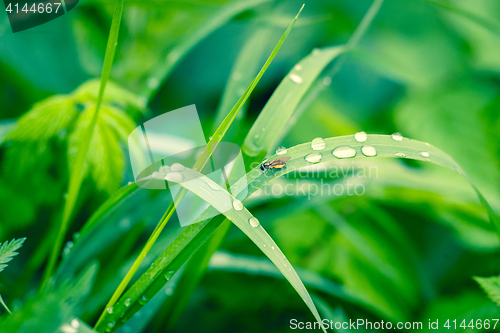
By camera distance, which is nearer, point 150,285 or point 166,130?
point 150,285

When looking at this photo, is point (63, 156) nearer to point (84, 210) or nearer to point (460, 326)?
point (84, 210)

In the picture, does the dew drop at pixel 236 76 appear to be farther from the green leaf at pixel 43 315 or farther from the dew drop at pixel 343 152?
the green leaf at pixel 43 315

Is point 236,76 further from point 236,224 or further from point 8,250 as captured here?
point 8,250

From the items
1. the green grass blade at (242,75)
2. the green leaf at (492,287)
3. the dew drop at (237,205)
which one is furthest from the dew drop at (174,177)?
the green leaf at (492,287)

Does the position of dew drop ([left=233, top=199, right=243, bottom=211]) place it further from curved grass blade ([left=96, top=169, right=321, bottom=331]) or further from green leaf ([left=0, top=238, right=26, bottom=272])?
green leaf ([left=0, top=238, right=26, bottom=272])

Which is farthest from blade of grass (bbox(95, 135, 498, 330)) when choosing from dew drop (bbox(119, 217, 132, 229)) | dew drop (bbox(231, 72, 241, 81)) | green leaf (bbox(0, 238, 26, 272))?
dew drop (bbox(231, 72, 241, 81))

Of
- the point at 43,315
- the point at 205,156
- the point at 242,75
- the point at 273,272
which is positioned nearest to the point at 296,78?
the point at 242,75

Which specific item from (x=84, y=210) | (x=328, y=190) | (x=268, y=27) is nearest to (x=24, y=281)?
(x=84, y=210)
